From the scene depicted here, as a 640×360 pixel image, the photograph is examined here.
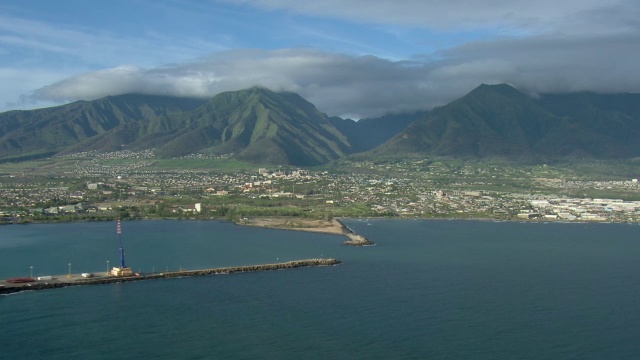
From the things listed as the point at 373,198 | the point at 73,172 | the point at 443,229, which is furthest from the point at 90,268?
the point at 73,172

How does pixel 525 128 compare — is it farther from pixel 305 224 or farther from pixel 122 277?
pixel 122 277

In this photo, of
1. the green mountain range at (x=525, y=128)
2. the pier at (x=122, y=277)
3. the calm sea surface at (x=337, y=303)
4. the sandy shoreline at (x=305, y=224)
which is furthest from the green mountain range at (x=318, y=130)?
the pier at (x=122, y=277)

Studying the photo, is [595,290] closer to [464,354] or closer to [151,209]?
[464,354]

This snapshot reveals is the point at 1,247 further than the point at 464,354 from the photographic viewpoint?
Yes

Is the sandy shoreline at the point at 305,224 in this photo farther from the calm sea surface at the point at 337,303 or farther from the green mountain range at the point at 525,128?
the green mountain range at the point at 525,128

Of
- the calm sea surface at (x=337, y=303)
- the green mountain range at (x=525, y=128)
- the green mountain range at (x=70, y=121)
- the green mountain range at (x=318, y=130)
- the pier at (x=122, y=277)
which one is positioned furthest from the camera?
the green mountain range at (x=70, y=121)

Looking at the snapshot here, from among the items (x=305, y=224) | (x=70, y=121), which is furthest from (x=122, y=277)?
(x=70, y=121)
